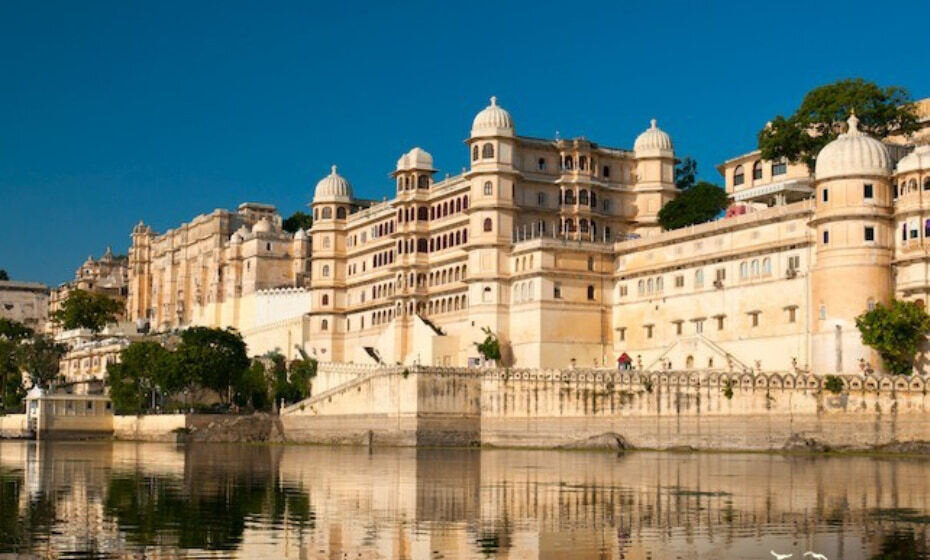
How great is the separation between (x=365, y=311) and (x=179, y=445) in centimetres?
2130

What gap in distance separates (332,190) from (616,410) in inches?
1635

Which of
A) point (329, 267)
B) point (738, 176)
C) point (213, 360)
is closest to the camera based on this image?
point (738, 176)

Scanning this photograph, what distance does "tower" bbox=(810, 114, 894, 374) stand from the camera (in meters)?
58.6

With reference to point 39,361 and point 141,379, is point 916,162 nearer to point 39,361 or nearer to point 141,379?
point 141,379

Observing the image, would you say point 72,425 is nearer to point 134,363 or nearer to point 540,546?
point 134,363

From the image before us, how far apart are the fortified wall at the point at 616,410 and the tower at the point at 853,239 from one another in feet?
14.7

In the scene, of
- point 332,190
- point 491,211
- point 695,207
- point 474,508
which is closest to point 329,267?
point 332,190

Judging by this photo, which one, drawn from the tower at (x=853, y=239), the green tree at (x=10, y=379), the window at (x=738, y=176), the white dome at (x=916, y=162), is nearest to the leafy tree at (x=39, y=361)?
the green tree at (x=10, y=379)

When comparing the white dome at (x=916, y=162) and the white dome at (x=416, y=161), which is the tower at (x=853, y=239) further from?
the white dome at (x=416, y=161)

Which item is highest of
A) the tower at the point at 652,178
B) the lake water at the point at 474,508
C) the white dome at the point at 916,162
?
the tower at the point at 652,178

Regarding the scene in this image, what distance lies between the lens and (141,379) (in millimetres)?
85625

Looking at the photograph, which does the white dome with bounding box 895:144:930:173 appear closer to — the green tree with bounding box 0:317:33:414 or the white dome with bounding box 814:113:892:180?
the white dome with bounding box 814:113:892:180

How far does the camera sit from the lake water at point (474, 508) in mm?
25203

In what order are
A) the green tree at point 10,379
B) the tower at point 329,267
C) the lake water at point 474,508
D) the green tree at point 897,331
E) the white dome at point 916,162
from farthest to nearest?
the green tree at point 10,379
the tower at point 329,267
the white dome at point 916,162
the green tree at point 897,331
the lake water at point 474,508
